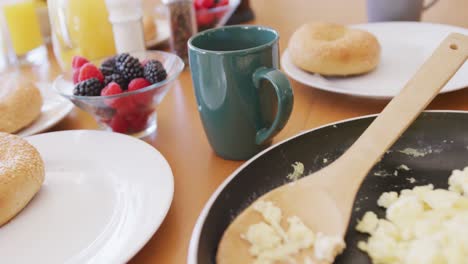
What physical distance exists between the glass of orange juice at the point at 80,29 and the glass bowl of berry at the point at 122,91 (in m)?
0.27

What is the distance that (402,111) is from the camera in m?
0.57

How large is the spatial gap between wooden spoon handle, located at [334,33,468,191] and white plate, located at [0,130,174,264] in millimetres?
222

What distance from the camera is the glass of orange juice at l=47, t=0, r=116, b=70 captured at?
3.57ft

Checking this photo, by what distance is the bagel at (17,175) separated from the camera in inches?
23.8

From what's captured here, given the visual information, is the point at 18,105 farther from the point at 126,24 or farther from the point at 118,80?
the point at 126,24

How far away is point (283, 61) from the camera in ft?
3.09

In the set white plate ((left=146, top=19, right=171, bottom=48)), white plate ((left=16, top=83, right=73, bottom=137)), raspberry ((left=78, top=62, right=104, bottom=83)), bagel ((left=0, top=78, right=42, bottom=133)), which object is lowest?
white plate ((left=16, top=83, right=73, bottom=137))

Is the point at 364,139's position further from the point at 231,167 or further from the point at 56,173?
the point at 56,173

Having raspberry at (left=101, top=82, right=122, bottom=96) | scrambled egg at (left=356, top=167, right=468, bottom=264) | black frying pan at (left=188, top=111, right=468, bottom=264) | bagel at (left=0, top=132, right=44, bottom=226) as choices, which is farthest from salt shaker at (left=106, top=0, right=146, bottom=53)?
scrambled egg at (left=356, top=167, right=468, bottom=264)

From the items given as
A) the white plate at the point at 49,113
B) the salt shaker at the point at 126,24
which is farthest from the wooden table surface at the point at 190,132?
the salt shaker at the point at 126,24

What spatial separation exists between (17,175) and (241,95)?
31 cm

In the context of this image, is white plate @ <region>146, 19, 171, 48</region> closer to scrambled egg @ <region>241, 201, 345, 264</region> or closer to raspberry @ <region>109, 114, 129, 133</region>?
raspberry @ <region>109, 114, 129, 133</region>

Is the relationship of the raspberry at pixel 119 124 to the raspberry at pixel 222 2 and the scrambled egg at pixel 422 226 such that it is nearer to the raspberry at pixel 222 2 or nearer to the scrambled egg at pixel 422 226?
the scrambled egg at pixel 422 226

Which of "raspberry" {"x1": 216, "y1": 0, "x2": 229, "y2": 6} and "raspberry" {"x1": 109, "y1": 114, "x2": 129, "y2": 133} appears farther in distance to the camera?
"raspberry" {"x1": 216, "y1": 0, "x2": 229, "y2": 6}
